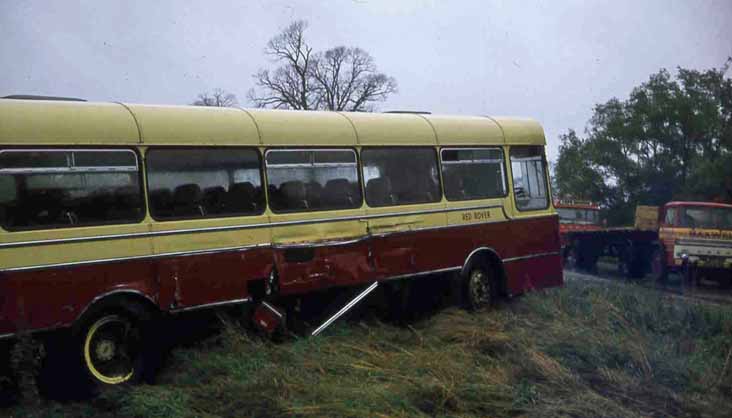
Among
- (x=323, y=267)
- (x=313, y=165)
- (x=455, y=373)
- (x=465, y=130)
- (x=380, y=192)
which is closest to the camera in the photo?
(x=455, y=373)

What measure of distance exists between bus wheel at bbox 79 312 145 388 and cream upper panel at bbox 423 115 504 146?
555 centimetres

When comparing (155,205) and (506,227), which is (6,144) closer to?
(155,205)

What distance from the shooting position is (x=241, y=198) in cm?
1016

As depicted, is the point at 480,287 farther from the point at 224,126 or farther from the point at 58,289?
the point at 58,289

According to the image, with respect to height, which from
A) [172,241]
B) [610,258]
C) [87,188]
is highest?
[87,188]

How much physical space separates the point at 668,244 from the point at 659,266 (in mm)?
1225

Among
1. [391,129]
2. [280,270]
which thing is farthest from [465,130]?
[280,270]

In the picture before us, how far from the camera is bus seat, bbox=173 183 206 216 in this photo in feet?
31.2

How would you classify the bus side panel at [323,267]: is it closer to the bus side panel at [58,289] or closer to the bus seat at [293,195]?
the bus seat at [293,195]

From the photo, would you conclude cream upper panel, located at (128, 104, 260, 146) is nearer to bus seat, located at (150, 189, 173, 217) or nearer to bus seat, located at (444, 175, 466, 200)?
bus seat, located at (150, 189, 173, 217)

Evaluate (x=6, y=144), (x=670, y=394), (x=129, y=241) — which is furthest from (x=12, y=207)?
(x=670, y=394)

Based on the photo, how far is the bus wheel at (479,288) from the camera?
42.5 ft

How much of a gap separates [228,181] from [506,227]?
5.23m

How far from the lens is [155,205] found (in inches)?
367
